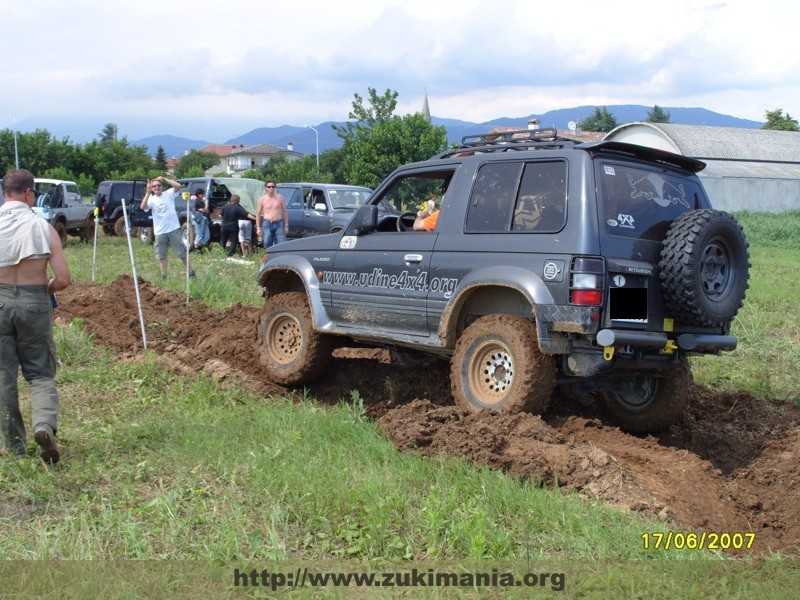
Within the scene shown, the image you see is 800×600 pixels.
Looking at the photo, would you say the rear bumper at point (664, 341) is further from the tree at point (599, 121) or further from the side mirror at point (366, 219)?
the tree at point (599, 121)

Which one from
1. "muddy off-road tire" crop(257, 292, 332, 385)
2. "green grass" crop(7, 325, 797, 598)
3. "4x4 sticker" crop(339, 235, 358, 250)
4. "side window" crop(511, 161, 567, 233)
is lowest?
"green grass" crop(7, 325, 797, 598)

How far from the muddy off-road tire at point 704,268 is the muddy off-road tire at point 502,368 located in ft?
3.31

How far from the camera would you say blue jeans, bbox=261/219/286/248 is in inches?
691

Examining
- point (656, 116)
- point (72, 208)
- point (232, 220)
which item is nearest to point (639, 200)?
point (232, 220)

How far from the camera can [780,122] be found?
266 feet

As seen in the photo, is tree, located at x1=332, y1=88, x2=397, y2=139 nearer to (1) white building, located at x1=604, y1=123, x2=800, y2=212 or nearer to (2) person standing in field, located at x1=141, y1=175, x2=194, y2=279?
(1) white building, located at x1=604, y1=123, x2=800, y2=212

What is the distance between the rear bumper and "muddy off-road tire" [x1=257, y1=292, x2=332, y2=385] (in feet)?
10.3

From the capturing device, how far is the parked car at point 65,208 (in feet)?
80.8

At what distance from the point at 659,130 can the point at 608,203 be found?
148 feet

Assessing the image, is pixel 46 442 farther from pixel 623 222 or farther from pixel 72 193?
pixel 72 193

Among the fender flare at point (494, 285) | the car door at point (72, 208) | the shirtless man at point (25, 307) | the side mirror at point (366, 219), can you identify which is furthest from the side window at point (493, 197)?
the car door at point (72, 208)

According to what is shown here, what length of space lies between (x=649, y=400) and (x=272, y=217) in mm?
11522

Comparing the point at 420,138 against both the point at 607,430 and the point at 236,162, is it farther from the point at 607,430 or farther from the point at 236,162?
the point at 236,162

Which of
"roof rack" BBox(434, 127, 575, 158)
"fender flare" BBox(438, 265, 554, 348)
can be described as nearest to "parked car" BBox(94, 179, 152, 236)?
"roof rack" BBox(434, 127, 575, 158)
